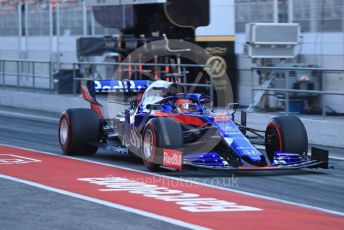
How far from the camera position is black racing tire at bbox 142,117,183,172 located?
36.9 feet

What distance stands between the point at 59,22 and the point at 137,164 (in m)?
20.4

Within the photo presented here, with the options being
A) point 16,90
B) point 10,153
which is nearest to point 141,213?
point 10,153

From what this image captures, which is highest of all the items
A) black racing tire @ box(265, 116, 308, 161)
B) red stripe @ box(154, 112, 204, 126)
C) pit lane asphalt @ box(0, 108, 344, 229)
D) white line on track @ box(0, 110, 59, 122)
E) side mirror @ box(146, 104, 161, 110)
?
side mirror @ box(146, 104, 161, 110)

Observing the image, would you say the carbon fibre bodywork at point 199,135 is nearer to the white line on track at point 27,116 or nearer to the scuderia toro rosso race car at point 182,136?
the scuderia toro rosso race car at point 182,136

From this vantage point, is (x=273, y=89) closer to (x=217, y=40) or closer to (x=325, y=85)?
(x=325, y=85)

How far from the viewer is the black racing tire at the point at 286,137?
467 inches

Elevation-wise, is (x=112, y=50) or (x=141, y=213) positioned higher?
(x=112, y=50)

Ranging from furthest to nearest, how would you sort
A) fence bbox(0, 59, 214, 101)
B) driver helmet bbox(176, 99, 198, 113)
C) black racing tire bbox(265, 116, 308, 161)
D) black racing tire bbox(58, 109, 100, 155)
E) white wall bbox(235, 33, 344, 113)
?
fence bbox(0, 59, 214, 101) < white wall bbox(235, 33, 344, 113) < black racing tire bbox(58, 109, 100, 155) < driver helmet bbox(176, 99, 198, 113) < black racing tire bbox(265, 116, 308, 161)

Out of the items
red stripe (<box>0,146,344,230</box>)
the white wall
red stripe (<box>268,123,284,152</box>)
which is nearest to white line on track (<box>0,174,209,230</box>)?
red stripe (<box>0,146,344,230</box>)

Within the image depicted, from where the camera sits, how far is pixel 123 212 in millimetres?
8930

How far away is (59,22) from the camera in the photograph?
1277 inches

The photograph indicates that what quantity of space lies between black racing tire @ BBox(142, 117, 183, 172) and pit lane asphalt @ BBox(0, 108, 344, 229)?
395mm

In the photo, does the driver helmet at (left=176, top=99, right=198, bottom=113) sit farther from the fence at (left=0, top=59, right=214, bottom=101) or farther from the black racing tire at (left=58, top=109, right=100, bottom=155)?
the fence at (left=0, top=59, right=214, bottom=101)

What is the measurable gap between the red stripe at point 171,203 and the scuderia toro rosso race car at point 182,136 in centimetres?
39
